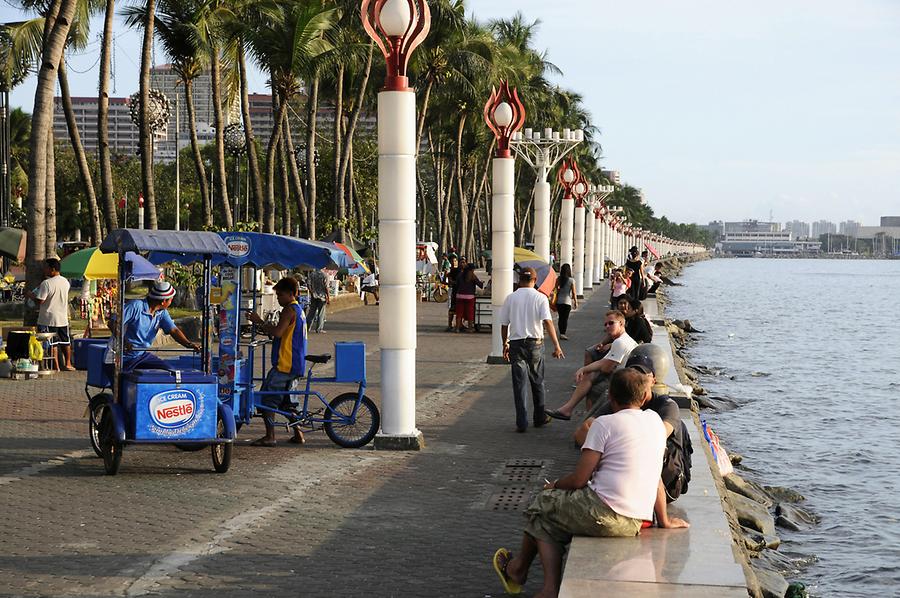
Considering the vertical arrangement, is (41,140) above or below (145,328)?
above

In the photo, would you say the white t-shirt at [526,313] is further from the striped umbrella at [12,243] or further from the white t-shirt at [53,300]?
the striped umbrella at [12,243]

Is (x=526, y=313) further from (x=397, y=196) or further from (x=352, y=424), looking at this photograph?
(x=352, y=424)

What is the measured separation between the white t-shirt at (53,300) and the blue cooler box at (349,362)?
8.17 metres

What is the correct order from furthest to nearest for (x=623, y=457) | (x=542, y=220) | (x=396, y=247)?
1. (x=542, y=220)
2. (x=396, y=247)
3. (x=623, y=457)

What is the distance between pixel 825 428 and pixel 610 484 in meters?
18.1

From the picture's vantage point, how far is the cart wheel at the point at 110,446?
11.2 m

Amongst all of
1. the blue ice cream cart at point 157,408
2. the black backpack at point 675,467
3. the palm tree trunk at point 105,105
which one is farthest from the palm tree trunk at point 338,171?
the black backpack at point 675,467

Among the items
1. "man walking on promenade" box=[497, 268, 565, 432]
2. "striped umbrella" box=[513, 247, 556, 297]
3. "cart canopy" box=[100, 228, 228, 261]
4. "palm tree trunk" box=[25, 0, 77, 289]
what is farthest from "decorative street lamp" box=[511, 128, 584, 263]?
"cart canopy" box=[100, 228, 228, 261]

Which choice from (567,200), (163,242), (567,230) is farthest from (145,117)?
(163,242)

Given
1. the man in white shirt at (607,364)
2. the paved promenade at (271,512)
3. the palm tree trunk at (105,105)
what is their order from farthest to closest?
the palm tree trunk at (105,105)
the man in white shirt at (607,364)
the paved promenade at (271,512)

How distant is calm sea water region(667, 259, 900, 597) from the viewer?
1402 centimetres

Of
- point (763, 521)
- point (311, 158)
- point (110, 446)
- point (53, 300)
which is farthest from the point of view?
point (311, 158)

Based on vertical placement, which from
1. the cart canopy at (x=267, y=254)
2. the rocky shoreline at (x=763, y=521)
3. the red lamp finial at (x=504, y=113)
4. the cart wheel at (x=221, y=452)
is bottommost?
the rocky shoreline at (x=763, y=521)

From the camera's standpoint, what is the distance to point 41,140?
2378cm
